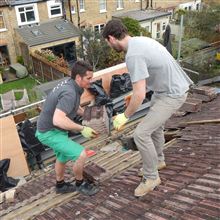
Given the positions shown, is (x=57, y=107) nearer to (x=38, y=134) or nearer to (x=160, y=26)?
(x=38, y=134)

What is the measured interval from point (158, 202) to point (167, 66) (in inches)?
57.6

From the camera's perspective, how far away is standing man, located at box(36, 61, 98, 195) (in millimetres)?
3682

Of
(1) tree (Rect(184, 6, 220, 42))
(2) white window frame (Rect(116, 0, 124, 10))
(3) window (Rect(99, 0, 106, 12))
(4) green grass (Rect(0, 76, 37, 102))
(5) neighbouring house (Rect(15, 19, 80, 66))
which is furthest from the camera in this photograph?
(2) white window frame (Rect(116, 0, 124, 10))

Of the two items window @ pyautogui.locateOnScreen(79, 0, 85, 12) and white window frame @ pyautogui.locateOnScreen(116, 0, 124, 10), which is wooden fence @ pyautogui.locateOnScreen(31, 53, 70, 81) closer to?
window @ pyautogui.locateOnScreen(79, 0, 85, 12)

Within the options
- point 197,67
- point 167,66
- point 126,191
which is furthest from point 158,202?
point 197,67

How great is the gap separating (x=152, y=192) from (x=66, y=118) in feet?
4.33

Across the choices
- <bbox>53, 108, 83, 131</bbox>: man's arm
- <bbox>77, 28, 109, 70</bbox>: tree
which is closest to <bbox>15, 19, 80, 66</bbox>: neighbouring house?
<bbox>77, 28, 109, 70</bbox>: tree

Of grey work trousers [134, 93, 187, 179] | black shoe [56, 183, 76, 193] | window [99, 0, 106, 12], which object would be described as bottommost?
window [99, 0, 106, 12]

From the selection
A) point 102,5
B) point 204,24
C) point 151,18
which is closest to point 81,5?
point 102,5

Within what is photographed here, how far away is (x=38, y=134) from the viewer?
13.3ft

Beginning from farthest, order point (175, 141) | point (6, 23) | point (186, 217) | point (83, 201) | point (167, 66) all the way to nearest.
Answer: point (6, 23) < point (175, 141) < point (83, 201) < point (167, 66) < point (186, 217)

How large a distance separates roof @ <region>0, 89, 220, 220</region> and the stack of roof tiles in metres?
2.10

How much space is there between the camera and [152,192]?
12.5ft

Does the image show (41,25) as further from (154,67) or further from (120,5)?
(154,67)
